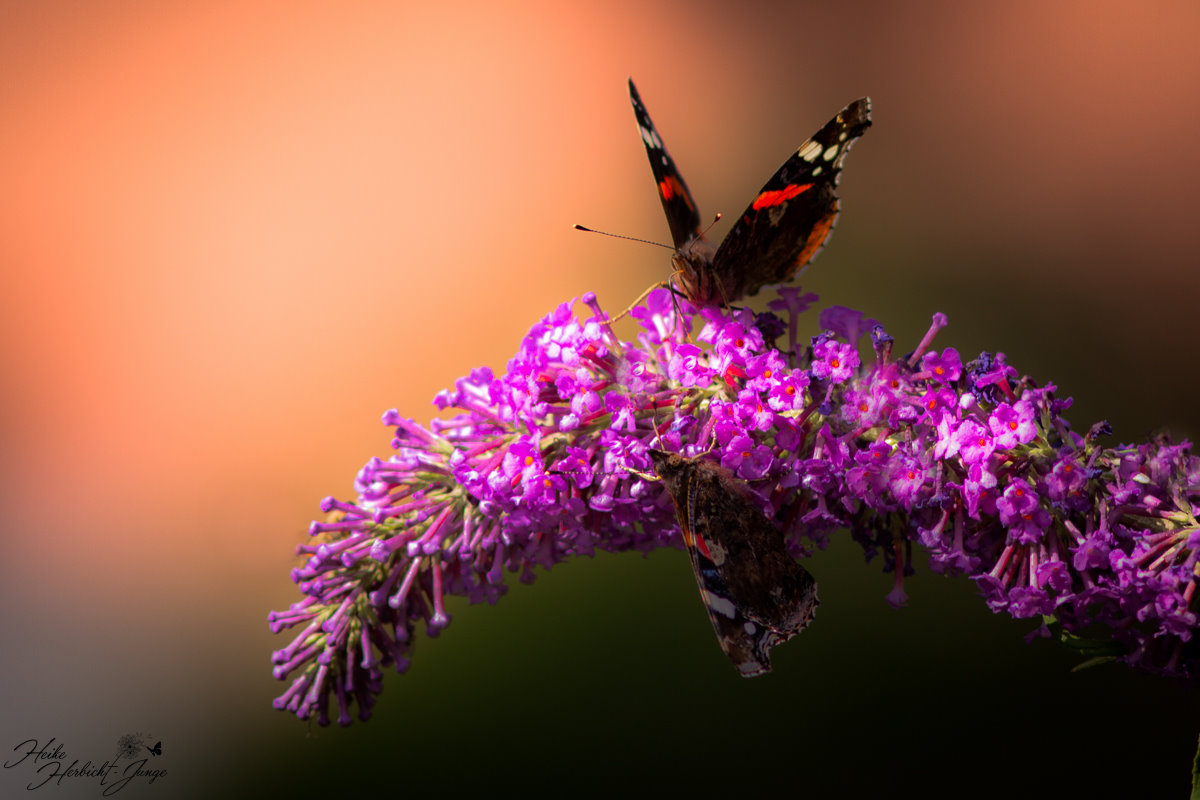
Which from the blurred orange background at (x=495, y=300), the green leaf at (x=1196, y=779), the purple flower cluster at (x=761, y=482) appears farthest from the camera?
the blurred orange background at (x=495, y=300)

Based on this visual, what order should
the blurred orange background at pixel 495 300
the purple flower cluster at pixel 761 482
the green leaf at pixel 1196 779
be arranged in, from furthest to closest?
the blurred orange background at pixel 495 300 < the purple flower cluster at pixel 761 482 < the green leaf at pixel 1196 779

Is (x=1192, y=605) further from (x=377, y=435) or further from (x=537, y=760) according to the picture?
(x=377, y=435)

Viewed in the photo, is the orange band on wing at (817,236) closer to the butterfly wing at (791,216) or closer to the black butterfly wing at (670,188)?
the butterfly wing at (791,216)

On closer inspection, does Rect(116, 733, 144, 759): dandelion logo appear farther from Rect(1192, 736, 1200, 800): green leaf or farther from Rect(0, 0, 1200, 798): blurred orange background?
Rect(1192, 736, 1200, 800): green leaf

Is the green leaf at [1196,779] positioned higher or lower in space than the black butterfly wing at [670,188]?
lower

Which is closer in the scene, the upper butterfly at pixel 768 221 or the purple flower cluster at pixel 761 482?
the purple flower cluster at pixel 761 482

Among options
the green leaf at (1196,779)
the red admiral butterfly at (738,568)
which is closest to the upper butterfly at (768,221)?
the red admiral butterfly at (738,568)
